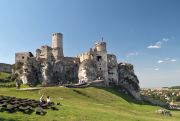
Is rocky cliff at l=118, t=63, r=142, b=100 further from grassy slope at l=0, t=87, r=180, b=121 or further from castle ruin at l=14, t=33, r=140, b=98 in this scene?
grassy slope at l=0, t=87, r=180, b=121

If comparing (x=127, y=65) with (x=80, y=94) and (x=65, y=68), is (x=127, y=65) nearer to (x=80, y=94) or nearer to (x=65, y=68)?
(x=65, y=68)

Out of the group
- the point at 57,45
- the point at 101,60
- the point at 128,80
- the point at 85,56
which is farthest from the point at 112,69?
the point at 57,45

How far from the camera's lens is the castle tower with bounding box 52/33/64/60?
4933 inches

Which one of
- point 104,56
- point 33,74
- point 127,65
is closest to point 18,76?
point 33,74

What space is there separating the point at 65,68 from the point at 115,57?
24.4 metres

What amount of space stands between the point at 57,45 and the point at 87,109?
77921 millimetres

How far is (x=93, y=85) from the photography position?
115688 millimetres

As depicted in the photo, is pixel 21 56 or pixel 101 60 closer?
pixel 101 60

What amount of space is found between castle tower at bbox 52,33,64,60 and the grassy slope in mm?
31112

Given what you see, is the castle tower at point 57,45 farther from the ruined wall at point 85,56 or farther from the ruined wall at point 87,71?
the ruined wall at point 87,71

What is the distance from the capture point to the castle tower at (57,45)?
411 feet

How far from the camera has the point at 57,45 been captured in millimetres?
128125

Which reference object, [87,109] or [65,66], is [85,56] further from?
[87,109]

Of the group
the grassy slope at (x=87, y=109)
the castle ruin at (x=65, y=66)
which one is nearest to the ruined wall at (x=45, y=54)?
the castle ruin at (x=65, y=66)
